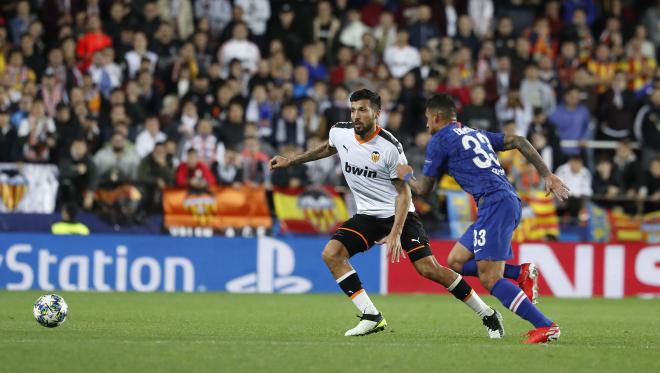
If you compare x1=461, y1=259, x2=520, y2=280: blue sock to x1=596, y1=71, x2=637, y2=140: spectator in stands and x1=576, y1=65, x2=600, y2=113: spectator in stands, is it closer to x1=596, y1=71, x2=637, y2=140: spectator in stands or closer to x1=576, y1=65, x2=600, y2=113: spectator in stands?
x1=596, y1=71, x2=637, y2=140: spectator in stands

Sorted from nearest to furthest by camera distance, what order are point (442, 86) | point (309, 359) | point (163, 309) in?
point (309, 359) < point (163, 309) < point (442, 86)

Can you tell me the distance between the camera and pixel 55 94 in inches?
784

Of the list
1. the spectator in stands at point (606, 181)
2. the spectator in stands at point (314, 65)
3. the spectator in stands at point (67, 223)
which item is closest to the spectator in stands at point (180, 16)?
the spectator in stands at point (314, 65)

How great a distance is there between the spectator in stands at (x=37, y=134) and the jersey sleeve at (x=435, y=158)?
9769 millimetres

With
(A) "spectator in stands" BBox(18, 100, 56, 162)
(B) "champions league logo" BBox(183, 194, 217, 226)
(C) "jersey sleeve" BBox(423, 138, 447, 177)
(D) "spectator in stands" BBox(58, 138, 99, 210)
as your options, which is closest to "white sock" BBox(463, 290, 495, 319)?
(C) "jersey sleeve" BBox(423, 138, 447, 177)

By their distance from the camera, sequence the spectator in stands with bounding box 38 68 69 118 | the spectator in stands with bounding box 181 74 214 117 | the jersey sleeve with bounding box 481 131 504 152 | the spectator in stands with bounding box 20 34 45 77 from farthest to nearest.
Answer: the spectator in stands with bounding box 20 34 45 77, the spectator in stands with bounding box 181 74 214 117, the spectator in stands with bounding box 38 68 69 118, the jersey sleeve with bounding box 481 131 504 152

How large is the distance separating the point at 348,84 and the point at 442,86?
5.72ft

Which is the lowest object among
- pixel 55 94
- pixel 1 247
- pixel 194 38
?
pixel 1 247

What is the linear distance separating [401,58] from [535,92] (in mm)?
2527

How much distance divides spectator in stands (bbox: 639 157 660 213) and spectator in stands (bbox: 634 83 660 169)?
1265mm

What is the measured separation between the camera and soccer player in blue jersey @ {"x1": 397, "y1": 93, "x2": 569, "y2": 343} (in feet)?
32.8

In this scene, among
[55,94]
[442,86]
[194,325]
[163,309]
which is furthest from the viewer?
[442,86]

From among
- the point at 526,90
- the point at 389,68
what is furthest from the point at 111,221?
the point at 526,90

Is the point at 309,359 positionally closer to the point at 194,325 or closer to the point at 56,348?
the point at 56,348
